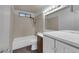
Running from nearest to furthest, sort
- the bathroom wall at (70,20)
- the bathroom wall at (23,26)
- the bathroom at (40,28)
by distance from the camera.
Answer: the bathroom at (40,28) → the bathroom wall at (70,20) → the bathroom wall at (23,26)

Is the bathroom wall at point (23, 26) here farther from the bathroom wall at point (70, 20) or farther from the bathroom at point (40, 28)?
the bathroom wall at point (70, 20)

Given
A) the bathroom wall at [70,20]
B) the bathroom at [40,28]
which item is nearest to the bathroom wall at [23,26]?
the bathroom at [40,28]

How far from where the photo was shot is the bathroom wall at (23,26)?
11.2ft

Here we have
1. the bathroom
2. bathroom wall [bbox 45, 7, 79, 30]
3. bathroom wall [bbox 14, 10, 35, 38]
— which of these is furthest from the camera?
bathroom wall [bbox 14, 10, 35, 38]

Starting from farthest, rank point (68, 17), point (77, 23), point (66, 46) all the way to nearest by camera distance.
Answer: point (68, 17)
point (77, 23)
point (66, 46)

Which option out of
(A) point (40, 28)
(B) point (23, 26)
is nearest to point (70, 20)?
(A) point (40, 28)

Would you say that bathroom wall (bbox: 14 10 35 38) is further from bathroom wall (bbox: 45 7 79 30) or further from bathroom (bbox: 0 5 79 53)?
bathroom wall (bbox: 45 7 79 30)

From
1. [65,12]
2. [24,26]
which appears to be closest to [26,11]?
[24,26]

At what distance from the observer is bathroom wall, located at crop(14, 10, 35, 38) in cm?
340

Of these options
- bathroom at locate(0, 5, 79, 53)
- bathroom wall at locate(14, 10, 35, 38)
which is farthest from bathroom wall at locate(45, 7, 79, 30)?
bathroom wall at locate(14, 10, 35, 38)

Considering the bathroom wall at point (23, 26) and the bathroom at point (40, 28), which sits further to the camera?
the bathroom wall at point (23, 26)
